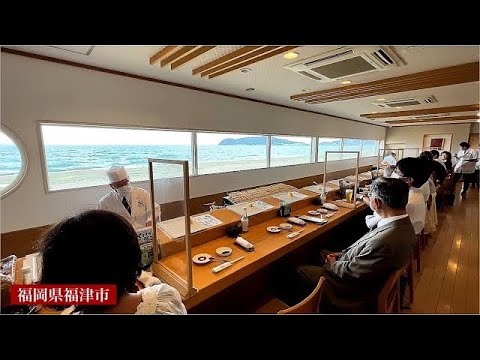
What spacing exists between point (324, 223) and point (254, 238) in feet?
2.44

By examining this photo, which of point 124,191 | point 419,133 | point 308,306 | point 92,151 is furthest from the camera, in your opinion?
point 419,133

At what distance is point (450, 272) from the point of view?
2.43 meters

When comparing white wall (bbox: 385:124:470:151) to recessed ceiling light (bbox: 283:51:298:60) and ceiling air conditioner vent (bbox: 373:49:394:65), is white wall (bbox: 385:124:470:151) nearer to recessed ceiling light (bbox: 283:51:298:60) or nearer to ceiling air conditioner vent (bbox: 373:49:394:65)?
ceiling air conditioner vent (bbox: 373:49:394:65)

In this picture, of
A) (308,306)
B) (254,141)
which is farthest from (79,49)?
(254,141)

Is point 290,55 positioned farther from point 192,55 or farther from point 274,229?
point 274,229

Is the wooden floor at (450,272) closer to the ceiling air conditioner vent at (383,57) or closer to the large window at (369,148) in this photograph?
the ceiling air conditioner vent at (383,57)

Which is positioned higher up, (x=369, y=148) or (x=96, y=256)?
(x=369, y=148)

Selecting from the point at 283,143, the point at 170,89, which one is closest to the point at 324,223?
the point at 170,89

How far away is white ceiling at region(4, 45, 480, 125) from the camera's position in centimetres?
215

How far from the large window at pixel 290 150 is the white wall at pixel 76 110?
1.48 m

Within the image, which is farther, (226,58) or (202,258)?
(226,58)

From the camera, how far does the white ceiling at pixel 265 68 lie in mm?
2146

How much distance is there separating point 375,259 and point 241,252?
778mm
